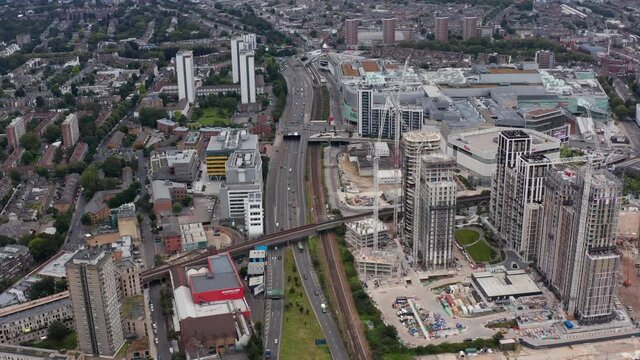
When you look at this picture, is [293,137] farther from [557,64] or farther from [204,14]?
[204,14]

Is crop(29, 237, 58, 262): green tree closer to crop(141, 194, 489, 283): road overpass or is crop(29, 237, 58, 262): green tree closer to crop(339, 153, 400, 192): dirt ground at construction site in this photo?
crop(141, 194, 489, 283): road overpass

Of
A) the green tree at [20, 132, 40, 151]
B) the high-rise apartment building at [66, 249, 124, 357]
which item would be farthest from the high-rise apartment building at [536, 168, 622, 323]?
the green tree at [20, 132, 40, 151]

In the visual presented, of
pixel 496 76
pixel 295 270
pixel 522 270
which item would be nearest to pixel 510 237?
pixel 522 270

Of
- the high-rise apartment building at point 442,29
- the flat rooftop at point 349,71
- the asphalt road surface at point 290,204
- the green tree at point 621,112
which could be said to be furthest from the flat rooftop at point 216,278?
the high-rise apartment building at point 442,29

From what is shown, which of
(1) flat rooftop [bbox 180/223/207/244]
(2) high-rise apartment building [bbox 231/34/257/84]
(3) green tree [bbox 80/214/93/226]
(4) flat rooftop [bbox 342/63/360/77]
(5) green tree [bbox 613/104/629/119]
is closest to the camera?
(1) flat rooftop [bbox 180/223/207/244]

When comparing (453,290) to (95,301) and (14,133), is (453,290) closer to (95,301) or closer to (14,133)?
(95,301)

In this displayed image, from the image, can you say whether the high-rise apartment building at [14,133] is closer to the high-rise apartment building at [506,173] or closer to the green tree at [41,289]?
the green tree at [41,289]
